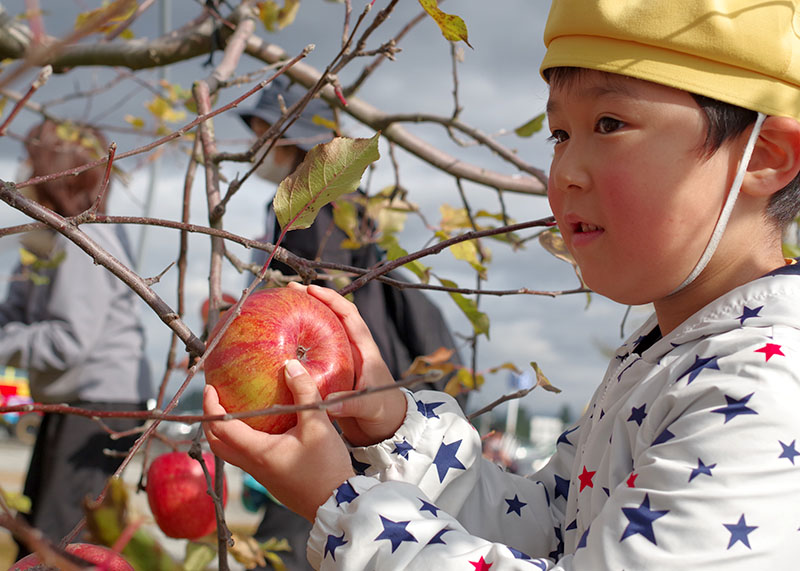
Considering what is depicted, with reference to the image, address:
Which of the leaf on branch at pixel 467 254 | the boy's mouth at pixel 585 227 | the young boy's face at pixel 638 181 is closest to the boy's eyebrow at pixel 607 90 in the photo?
the young boy's face at pixel 638 181

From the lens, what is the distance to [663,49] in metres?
0.81

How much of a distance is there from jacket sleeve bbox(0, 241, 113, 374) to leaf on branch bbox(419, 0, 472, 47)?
178cm

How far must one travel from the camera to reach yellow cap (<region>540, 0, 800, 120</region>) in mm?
798

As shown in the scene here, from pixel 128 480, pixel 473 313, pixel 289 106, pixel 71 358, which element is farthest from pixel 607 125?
pixel 128 480

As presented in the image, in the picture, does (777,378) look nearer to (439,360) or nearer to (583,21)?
(583,21)

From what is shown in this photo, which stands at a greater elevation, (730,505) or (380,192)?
(380,192)

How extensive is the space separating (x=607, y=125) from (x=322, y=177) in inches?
12.4

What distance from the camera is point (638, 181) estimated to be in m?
0.79

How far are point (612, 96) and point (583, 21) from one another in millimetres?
104

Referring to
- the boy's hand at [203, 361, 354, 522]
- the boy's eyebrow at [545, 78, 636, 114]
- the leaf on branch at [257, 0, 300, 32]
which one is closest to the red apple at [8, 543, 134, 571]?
the boy's hand at [203, 361, 354, 522]

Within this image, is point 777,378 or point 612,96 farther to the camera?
point 612,96

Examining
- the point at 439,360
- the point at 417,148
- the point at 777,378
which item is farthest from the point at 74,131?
the point at 777,378

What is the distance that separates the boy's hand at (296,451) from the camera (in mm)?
784

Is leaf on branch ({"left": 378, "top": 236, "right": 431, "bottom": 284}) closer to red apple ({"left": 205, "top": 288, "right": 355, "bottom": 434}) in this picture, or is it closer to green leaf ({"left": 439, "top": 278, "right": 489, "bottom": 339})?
green leaf ({"left": 439, "top": 278, "right": 489, "bottom": 339})
